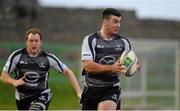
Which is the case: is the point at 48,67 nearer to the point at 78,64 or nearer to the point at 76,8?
the point at 78,64

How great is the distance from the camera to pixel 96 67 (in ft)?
28.9

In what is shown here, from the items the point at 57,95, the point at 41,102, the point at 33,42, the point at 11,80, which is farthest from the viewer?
the point at 57,95

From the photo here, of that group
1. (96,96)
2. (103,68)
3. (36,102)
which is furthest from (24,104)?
(103,68)

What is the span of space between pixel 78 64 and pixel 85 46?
15785 millimetres

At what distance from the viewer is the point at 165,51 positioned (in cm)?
2584

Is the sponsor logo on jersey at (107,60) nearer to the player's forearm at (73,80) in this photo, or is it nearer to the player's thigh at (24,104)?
the player's forearm at (73,80)

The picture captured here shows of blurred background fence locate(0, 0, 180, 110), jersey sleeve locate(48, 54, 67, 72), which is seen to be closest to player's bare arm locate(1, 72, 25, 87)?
jersey sleeve locate(48, 54, 67, 72)

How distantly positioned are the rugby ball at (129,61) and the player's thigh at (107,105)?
466 mm

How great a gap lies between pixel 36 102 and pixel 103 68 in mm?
1857

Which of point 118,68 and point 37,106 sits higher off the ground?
point 118,68

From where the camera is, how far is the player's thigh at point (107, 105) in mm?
8883

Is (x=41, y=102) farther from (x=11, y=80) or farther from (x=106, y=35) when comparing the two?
(x=106, y=35)

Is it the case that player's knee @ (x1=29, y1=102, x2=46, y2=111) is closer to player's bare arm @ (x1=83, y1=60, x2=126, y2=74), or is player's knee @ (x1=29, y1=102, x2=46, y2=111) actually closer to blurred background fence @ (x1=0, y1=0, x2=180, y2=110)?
player's bare arm @ (x1=83, y1=60, x2=126, y2=74)

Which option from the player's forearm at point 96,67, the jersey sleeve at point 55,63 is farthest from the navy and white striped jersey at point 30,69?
the player's forearm at point 96,67
